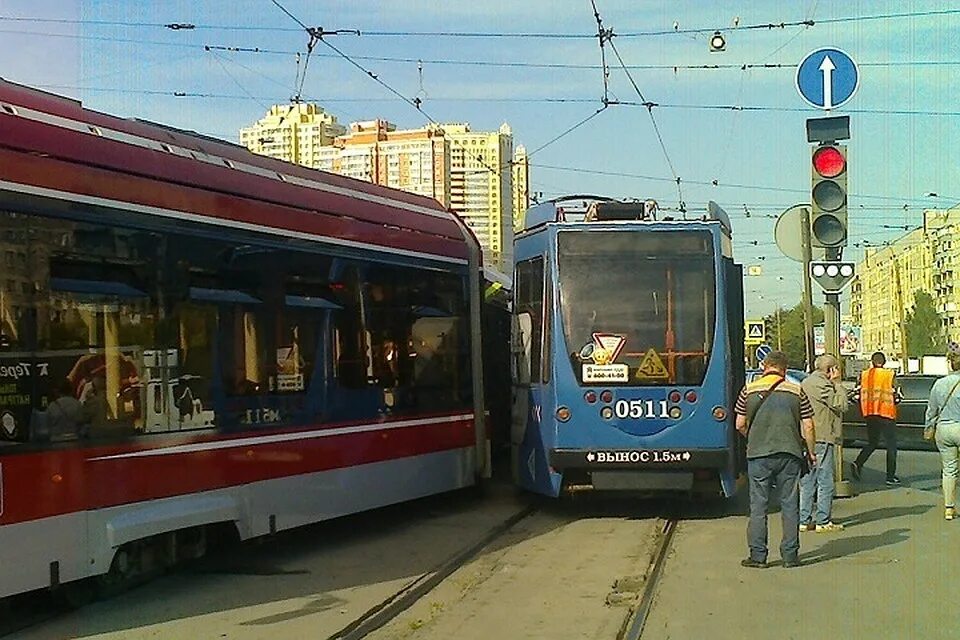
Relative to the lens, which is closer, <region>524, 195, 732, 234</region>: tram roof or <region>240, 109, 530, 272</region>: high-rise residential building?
<region>524, 195, 732, 234</region>: tram roof

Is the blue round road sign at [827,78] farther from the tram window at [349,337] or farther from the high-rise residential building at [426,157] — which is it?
the high-rise residential building at [426,157]

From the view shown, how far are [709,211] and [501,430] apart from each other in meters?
4.99

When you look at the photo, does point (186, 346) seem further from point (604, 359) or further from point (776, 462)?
point (604, 359)

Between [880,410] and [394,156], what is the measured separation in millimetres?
18825

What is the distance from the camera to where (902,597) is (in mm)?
8648

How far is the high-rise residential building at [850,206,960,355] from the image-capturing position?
8662 centimetres

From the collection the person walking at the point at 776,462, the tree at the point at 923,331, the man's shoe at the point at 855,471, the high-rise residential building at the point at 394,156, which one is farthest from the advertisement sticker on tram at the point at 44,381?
the tree at the point at 923,331

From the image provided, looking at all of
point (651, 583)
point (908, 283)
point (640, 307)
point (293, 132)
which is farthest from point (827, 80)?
point (908, 283)

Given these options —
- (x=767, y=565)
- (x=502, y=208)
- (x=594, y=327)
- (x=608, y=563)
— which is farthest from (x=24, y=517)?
(x=502, y=208)

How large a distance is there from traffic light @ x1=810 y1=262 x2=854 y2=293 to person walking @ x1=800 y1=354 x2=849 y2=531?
46.4 inches

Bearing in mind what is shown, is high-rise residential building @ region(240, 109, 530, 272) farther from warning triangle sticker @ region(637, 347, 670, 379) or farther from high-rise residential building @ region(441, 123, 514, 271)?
warning triangle sticker @ region(637, 347, 670, 379)

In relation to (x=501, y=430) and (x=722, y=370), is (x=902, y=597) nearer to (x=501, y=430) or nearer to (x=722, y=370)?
(x=722, y=370)

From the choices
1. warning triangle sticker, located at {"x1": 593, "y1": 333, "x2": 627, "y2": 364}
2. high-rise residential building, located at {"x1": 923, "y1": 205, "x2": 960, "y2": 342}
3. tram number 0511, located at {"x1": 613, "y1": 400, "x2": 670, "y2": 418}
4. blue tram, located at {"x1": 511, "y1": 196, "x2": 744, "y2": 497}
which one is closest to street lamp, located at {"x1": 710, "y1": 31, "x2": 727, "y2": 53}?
blue tram, located at {"x1": 511, "y1": 196, "x2": 744, "y2": 497}

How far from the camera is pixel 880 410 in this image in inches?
651
